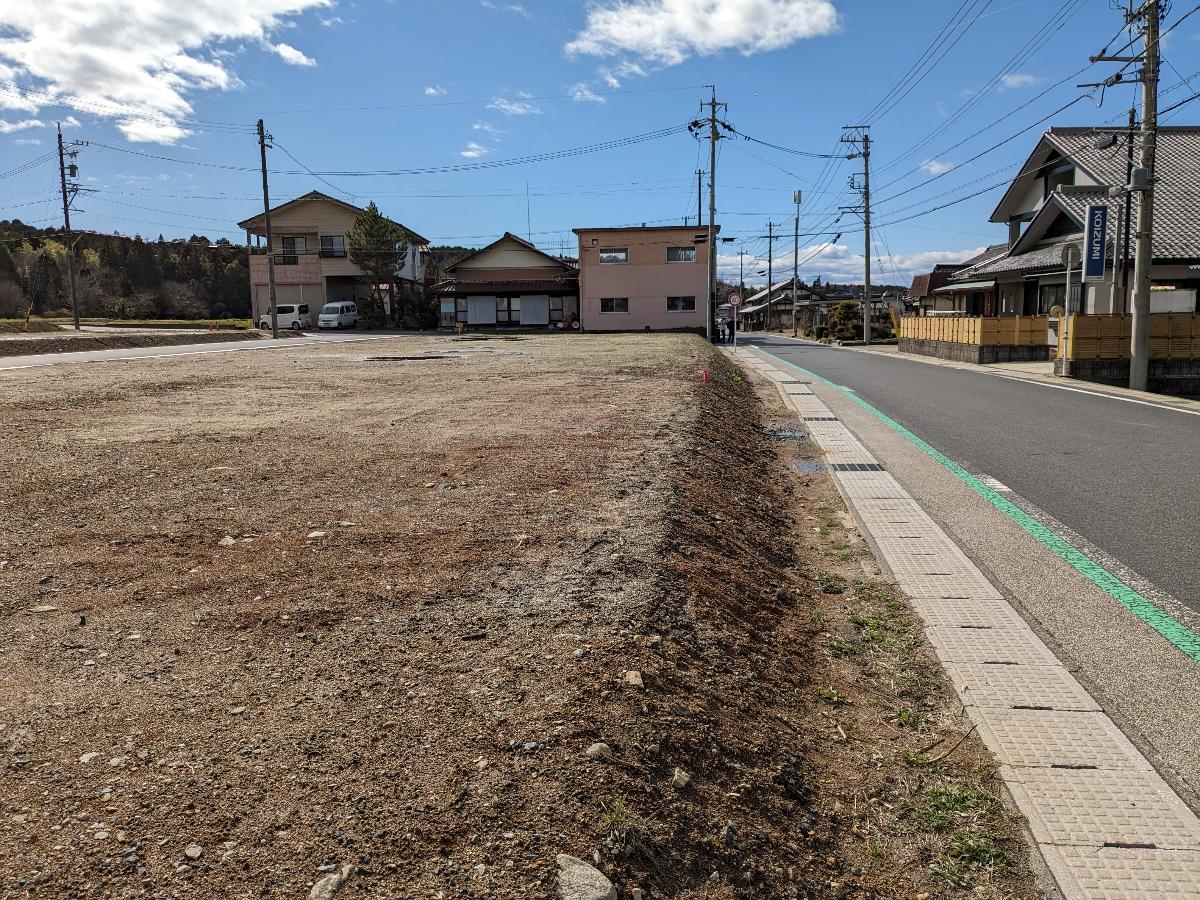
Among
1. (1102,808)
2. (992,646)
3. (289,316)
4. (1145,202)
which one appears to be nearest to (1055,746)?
(1102,808)

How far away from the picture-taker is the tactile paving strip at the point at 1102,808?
2.83 m

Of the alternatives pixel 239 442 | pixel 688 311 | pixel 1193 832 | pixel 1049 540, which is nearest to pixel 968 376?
pixel 1049 540

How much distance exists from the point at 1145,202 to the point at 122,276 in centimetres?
6533

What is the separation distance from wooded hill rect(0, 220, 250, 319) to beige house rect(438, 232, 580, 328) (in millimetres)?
20863

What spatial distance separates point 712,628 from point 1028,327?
27.4 m

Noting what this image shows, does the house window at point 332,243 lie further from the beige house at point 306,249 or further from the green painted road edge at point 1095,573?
the green painted road edge at point 1095,573

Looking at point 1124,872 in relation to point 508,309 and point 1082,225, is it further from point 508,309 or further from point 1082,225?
point 508,309

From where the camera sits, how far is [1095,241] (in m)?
21.6

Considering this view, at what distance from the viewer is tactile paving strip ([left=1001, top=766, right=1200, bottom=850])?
2.83 meters

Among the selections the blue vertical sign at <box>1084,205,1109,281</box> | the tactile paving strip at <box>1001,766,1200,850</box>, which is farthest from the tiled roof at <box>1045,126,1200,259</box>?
the tactile paving strip at <box>1001,766,1200,850</box>

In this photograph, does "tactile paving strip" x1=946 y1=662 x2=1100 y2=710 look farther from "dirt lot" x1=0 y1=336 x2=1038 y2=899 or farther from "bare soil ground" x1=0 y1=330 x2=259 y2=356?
"bare soil ground" x1=0 y1=330 x2=259 y2=356

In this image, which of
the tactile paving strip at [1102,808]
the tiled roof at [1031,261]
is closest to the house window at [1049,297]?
the tiled roof at [1031,261]

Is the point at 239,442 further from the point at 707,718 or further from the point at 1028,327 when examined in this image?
the point at 1028,327

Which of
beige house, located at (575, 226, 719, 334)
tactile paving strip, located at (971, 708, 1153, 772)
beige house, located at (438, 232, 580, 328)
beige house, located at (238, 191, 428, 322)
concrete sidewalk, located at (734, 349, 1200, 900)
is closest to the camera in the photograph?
concrete sidewalk, located at (734, 349, 1200, 900)
